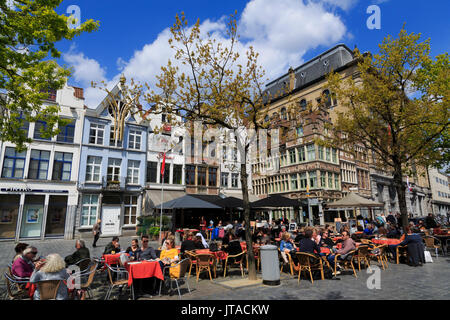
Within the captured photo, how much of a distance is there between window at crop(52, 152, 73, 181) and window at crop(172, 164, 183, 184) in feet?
29.6

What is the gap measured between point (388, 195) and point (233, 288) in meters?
44.4

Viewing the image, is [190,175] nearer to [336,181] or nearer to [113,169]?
[113,169]

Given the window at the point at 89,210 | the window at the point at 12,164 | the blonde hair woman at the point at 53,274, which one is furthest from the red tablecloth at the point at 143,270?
the window at the point at 12,164

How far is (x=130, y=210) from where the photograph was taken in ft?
76.1

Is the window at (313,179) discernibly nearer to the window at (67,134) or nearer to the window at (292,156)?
the window at (292,156)

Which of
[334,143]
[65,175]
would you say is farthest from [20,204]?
[334,143]

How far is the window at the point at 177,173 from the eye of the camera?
2635cm

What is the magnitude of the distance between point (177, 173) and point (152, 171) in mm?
2580

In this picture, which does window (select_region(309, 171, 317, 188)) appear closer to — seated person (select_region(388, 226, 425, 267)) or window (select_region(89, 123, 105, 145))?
seated person (select_region(388, 226, 425, 267))

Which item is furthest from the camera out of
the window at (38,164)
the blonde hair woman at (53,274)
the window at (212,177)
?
the window at (212,177)

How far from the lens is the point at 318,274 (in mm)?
8102

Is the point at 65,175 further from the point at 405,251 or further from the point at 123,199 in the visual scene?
the point at 405,251

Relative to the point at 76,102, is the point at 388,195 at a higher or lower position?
lower

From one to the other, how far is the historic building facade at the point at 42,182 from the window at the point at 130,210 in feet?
13.0
